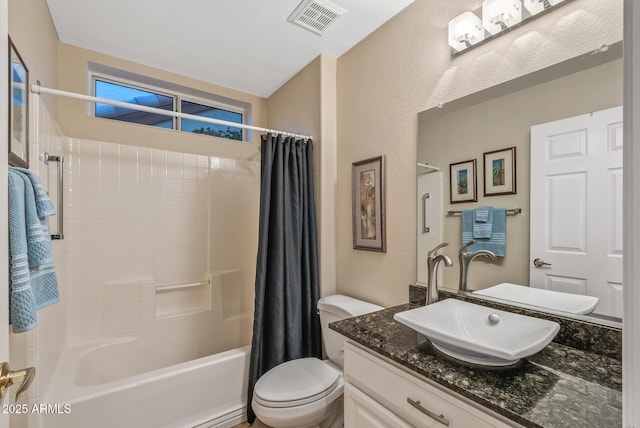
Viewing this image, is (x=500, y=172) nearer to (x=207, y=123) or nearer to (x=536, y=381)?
(x=536, y=381)

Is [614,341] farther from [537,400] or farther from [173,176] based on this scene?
[173,176]

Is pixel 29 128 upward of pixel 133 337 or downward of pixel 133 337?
upward

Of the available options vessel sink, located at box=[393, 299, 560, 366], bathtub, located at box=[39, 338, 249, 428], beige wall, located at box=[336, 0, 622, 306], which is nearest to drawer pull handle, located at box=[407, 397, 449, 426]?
vessel sink, located at box=[393, 299, 560, 366]

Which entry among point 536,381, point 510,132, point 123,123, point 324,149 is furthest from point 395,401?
point 123,123

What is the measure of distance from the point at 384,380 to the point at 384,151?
48.9 inches

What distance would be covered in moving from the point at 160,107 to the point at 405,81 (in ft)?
6.88

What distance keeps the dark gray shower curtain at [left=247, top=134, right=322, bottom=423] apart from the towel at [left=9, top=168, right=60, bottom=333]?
1043mm

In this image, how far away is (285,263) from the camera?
1937 millimetres

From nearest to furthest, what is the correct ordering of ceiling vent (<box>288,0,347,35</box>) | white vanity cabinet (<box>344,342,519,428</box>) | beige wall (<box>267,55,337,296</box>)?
white vanity cabinet (<box>344,342,519,428</box>) < ceiling vent (<box>288,0,347,35</box>) < beige wall (<box>267,55,337,296</box>)

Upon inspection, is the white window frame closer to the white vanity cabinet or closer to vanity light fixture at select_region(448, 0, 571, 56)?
vanity light fixture at select_region(448, 0, 571, 56)

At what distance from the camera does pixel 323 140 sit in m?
2.09

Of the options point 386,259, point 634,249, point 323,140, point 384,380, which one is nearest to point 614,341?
point 384,380

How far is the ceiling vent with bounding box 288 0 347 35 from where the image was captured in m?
1.60

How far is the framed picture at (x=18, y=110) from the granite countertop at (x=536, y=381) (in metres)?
1.48
